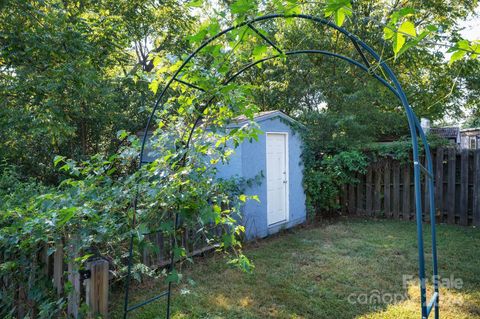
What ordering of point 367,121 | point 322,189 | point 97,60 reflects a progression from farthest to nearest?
1. point 367,121
2. point 322,189
3. point 97,60

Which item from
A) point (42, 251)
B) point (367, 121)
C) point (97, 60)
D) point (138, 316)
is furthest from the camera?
point (367, 121)

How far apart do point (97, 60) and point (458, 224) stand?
7489 millimetres

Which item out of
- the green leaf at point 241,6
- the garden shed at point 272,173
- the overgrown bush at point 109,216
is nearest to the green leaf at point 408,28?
the green leaf at point 241,6

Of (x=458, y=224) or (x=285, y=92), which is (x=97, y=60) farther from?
(x=458, y=224)

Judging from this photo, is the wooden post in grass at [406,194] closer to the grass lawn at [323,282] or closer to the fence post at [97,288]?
the grass lawn at [323,282]

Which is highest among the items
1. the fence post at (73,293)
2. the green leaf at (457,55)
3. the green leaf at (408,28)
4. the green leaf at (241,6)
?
the green leaf at (241,6)

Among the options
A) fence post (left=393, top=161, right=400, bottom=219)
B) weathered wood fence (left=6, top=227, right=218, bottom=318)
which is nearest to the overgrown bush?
weathered wood fence (left=6, top=227, right=218, bottom=318)

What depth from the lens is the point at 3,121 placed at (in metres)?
4.47

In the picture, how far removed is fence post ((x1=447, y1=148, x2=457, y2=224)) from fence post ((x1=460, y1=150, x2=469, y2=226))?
0.13 metres

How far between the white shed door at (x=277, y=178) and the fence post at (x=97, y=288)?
400 cm

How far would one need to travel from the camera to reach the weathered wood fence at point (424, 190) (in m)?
6.01

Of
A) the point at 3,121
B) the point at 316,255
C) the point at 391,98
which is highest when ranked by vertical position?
the point at 391,98

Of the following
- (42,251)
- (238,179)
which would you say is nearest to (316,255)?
(238,179)

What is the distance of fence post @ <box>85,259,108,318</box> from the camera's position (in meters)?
2.00
